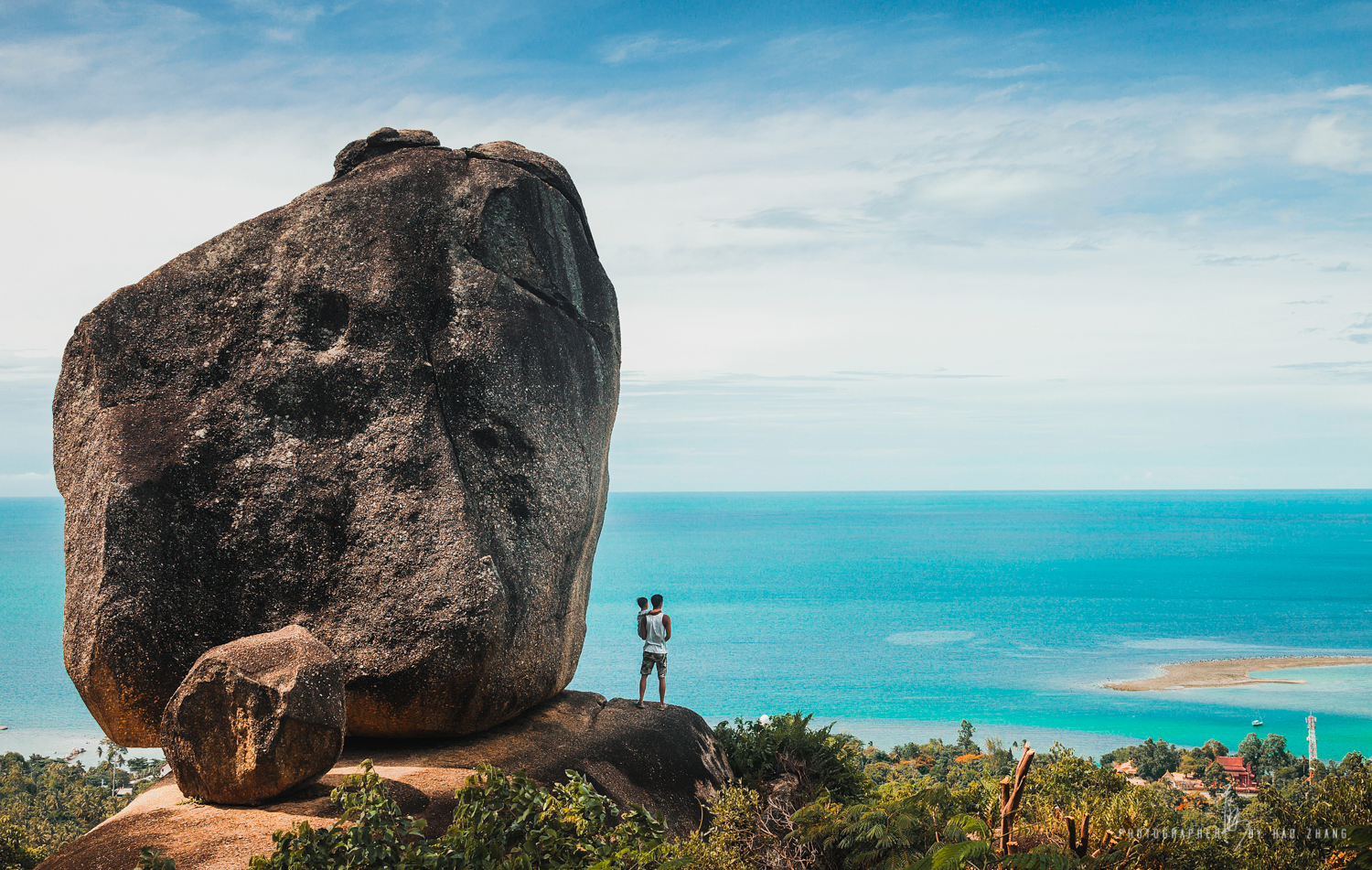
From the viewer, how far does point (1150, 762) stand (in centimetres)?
3756

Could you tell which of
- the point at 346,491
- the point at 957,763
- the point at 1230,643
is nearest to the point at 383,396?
the point at 346,491

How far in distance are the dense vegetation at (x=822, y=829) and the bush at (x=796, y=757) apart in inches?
1.0

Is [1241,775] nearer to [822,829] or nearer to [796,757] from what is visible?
[796,757]

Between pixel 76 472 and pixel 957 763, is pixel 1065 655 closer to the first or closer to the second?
pixel 957 763

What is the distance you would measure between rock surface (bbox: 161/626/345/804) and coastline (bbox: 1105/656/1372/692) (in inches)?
2852

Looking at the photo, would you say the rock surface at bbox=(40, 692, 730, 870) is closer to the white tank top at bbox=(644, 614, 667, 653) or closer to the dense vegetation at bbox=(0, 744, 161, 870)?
the white tank top at bbox=(644, 614, 667, 653)

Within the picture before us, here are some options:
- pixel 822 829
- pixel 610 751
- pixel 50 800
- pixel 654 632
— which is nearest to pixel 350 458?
pixel 610 751

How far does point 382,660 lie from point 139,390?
524 cm

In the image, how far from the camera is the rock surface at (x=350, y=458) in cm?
1198

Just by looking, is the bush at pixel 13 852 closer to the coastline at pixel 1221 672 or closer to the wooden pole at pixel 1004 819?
the wooden pole at pixel 1004 819

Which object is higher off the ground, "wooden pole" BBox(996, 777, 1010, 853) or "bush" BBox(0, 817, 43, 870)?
"wooden pole" BBox(996, 777, 1010, 853)

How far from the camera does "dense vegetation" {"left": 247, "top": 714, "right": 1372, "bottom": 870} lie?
823cm

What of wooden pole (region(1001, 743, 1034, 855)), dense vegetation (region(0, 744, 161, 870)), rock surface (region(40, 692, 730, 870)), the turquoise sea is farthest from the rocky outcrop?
the turquoise sea

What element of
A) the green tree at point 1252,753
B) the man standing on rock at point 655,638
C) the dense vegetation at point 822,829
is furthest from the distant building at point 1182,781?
the man standing on rock at point 655,638
